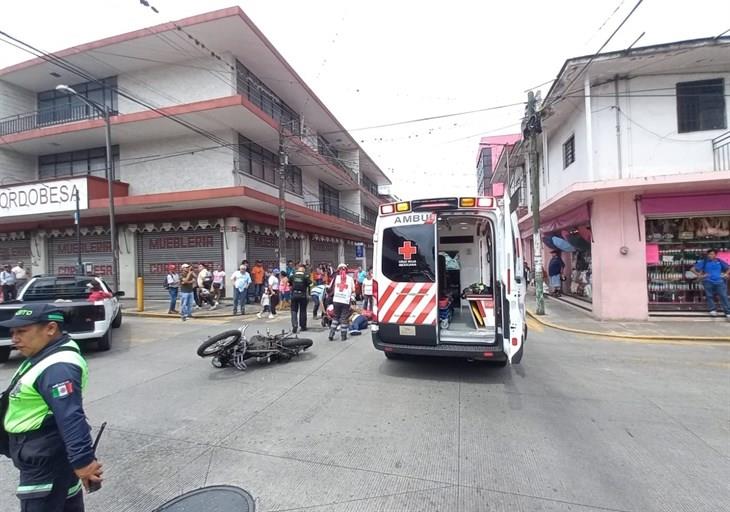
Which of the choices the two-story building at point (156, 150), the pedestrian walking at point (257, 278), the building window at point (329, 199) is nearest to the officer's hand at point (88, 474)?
the two-story building at point (156, 150)

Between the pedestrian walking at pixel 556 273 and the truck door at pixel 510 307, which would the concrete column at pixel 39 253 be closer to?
the truck door at pixel 510 307

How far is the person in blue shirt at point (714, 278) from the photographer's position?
10.0 m

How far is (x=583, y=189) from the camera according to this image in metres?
10.4

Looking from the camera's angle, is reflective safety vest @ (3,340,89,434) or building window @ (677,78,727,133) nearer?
reflective safety vest @ (3,340,89,434)

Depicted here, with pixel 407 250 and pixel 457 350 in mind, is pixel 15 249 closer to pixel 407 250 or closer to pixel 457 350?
pixel 407 250

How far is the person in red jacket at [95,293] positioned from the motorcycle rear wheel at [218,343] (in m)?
3.31

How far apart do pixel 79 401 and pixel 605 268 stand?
488 inches

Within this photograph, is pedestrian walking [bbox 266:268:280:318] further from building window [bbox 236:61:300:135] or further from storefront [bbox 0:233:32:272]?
storefront [bbox 0:233:32:272]

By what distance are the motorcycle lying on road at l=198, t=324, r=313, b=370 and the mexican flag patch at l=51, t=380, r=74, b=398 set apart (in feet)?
14.3

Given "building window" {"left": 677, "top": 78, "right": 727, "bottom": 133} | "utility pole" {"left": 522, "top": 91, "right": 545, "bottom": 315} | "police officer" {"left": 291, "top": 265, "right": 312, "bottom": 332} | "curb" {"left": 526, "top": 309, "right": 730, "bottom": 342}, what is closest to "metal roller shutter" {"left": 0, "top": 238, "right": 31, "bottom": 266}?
"police officer" {"left": 291, "top": 265, "right": 312, "bottom": 332}

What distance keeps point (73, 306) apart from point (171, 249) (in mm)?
10675

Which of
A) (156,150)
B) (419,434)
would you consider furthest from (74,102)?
(419,434)

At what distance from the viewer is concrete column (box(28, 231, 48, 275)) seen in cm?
1923

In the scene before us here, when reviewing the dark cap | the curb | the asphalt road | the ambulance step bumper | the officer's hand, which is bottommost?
the curb
